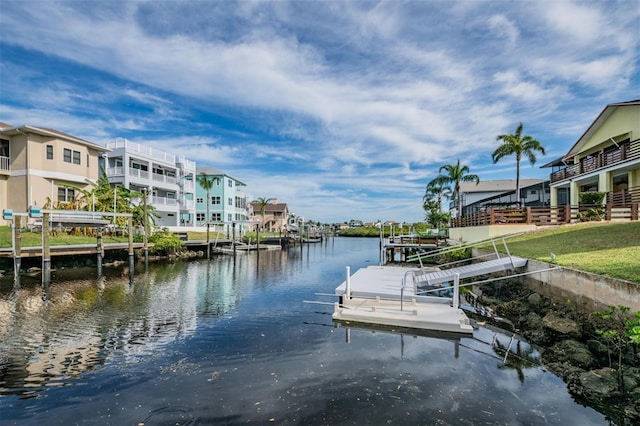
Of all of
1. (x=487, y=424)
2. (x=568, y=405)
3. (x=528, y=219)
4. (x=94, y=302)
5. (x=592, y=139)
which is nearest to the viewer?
(x=487, y=424)

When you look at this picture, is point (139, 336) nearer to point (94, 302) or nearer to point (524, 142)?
point (94, 302)

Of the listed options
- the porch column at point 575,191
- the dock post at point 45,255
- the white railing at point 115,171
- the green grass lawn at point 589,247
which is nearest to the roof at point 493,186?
the porch column at point 575,191

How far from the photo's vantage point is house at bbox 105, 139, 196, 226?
37344 mm

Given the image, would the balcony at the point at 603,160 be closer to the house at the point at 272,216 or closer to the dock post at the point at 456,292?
the dock post at the point at 456,292

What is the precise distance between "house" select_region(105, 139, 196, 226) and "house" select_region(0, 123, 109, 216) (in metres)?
6.13

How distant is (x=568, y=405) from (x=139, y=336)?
1093 cm

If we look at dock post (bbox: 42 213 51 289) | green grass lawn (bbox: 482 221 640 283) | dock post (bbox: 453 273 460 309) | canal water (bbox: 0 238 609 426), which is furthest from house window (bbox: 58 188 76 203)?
green grass lawn (bbox: 482 221 640 283)

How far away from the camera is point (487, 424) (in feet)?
18.7

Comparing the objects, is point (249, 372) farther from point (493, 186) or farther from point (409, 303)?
point (493, 186)

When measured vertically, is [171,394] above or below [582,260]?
below

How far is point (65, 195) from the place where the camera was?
1152 inches

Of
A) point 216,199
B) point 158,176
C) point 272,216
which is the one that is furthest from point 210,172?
point 272,216

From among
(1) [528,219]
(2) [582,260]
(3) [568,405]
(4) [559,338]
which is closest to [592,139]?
(1) [528,219]

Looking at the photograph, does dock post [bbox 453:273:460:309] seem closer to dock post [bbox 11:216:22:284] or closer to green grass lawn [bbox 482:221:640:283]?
green grass lawn [bbox 482:221:640:283]
